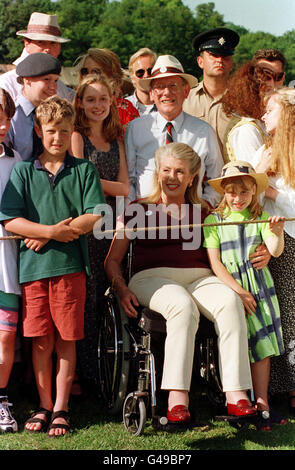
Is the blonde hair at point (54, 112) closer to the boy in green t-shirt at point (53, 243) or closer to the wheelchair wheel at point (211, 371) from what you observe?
the boy in green t-shirt at point (53, 243)

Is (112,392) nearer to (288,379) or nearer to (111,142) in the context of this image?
(288,379)

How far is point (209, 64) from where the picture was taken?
231 inches

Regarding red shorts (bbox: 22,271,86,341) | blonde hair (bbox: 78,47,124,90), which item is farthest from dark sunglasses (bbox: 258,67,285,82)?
red shorts (bbox: 22,271,86,341)

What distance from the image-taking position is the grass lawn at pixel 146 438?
3.95 m

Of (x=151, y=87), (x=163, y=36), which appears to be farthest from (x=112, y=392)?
(x=163, y=36)

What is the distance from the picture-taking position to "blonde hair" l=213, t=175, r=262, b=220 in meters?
4.38

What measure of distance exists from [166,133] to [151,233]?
2.93 feet

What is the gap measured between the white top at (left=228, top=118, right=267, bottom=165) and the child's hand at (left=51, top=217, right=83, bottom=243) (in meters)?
1.39

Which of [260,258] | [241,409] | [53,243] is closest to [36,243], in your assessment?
[53,243]

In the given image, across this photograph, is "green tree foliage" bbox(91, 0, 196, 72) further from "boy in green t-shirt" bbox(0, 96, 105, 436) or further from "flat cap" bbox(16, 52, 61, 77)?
"boy in green t-shirt" bbox(0, 96, 105, 436)

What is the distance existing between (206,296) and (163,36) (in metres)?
54.7
